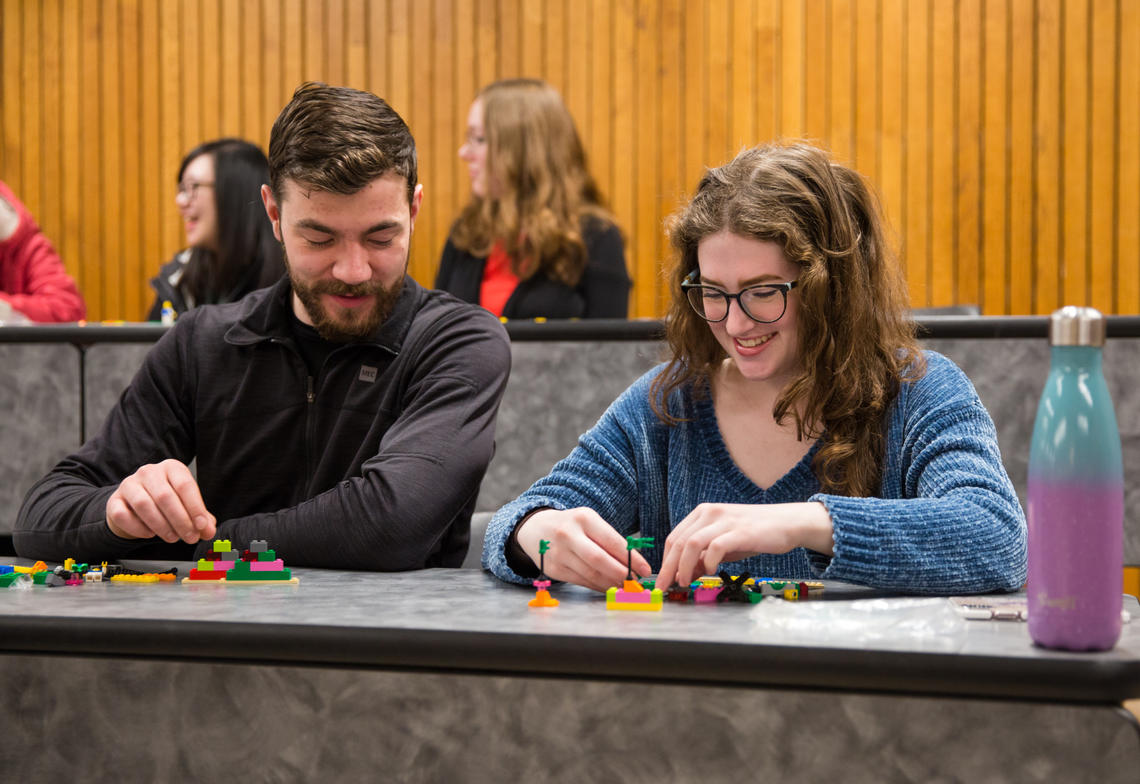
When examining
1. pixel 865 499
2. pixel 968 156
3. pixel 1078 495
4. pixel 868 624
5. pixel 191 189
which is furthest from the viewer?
pixel 968 156

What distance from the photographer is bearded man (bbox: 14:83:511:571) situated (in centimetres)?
167

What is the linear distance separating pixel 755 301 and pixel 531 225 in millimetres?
2060

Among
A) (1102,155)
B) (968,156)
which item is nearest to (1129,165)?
(1102,155)

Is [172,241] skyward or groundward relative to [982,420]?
skyward

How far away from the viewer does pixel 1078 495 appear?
2.88 ft

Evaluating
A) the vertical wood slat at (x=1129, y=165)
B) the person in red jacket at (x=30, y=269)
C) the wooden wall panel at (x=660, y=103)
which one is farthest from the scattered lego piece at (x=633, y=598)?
the vertical wood slat at (x=1129, y=165)

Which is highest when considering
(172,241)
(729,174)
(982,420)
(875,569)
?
(172,241)

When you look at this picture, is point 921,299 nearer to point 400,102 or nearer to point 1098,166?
point 1098,166

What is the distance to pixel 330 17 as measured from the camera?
5.07 m

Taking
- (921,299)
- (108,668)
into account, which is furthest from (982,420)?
(921,299)

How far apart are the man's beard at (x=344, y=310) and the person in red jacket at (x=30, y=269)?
2460 millimetres

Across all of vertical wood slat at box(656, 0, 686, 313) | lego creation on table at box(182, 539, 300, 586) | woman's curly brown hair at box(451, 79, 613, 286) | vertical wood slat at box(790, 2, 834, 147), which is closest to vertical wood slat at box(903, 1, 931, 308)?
vertical wood slat at box(790, 2, 834, 147)

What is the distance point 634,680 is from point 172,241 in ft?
15.6

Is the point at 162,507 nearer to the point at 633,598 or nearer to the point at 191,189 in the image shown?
the point at 633,598
